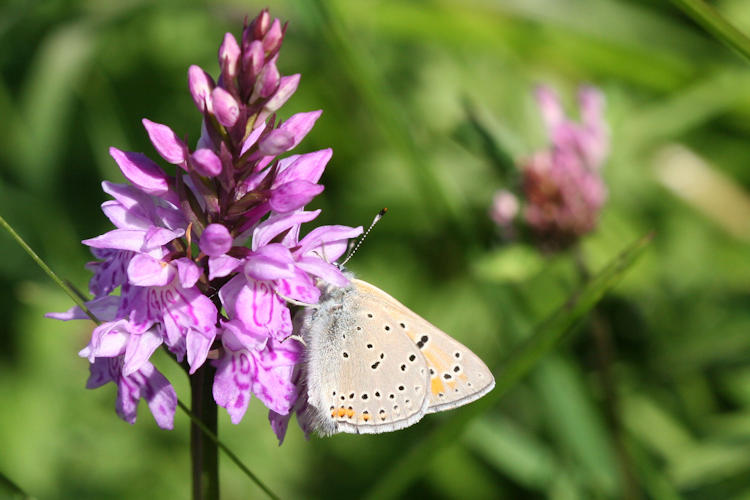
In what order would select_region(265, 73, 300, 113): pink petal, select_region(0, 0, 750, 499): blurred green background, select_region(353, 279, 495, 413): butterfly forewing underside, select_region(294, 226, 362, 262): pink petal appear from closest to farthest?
select_region(265, 73, 300, 113): pink petal, select_region(294, 226, 362, 262): pink petal, select_region(353, 279, 495, 413): butterfly forewing underside, select_region(0, 0, 750, 499): blurred green background

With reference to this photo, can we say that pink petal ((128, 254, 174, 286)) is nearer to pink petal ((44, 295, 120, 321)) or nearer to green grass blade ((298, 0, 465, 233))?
pink petal ((44, 295, 120, 321))

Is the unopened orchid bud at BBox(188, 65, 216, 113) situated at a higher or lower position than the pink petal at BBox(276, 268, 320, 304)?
higher

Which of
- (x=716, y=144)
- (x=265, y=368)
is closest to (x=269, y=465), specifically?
(x=265, y=368)

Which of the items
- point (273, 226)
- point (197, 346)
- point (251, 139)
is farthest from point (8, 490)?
point (251, 139)

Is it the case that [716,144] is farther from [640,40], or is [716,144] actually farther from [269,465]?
[269,465]

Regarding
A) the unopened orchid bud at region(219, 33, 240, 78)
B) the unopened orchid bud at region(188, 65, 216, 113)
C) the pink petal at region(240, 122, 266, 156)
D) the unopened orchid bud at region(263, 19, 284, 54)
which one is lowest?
the pink petal at region(240, 122, 266, 156)

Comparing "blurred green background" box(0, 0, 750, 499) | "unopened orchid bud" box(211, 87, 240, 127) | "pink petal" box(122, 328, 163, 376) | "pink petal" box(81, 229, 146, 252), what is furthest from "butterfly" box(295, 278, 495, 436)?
"blurred green background" box(0, 0, 750, 499)

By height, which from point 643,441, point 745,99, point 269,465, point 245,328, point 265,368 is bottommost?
point 269,465
